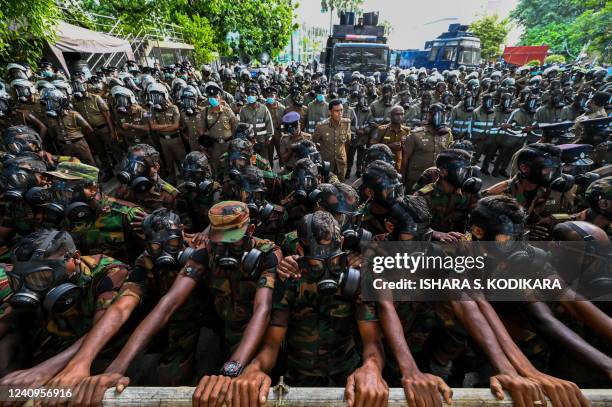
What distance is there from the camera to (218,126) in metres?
6.62

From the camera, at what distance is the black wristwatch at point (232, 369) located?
172cm

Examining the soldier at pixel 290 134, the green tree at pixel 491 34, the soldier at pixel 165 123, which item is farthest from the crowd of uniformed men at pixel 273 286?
the green tree at pixel 491 34

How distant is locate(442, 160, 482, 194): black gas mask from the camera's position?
11.7ft

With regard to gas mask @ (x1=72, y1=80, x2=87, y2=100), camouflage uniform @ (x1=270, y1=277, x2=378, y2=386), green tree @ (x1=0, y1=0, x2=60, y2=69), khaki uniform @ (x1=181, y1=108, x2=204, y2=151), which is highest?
green tree @ (x1=0, y1=0, x2=60, y2=69)

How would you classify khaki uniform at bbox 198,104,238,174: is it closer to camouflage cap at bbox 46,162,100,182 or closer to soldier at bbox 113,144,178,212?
soldier at bbox 113,144,178,212

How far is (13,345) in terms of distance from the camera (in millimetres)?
2186

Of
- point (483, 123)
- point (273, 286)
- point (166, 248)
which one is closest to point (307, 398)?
point (273, 286)

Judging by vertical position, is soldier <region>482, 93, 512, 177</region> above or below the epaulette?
above

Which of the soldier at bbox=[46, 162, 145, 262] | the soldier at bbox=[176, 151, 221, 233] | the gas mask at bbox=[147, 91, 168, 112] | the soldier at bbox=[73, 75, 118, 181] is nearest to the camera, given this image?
the soldier at bbox=[46, 162, 145, 262]

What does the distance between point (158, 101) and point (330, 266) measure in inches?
256

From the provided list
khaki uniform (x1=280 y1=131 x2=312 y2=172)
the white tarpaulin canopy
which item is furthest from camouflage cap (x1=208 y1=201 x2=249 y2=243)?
the white tarpaulin canopy

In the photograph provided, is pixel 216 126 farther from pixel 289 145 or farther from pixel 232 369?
pixel 232 369

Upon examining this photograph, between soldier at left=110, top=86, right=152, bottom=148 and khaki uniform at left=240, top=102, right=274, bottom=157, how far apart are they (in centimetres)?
222

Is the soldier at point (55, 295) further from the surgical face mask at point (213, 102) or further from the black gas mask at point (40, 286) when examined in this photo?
the surgical face mask at point (213, 102)
